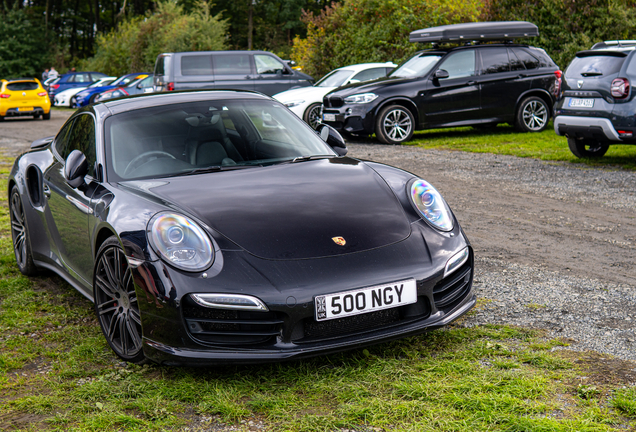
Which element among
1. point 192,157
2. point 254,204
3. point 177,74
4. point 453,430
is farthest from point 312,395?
point 177,74

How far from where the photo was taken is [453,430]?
2.72 metres

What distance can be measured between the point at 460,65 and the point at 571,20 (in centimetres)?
443

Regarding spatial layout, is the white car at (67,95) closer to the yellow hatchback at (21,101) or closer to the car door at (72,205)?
the yellow hatchback at (21,101)

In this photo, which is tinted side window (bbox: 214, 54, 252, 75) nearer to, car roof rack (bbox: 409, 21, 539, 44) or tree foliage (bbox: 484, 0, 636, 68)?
car roof rack (bbox: 409, 21, 539, 44)

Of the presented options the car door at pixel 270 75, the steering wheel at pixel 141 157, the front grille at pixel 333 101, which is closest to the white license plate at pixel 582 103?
the front grille at pixel 333 101

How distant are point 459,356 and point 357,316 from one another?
662 millimetres

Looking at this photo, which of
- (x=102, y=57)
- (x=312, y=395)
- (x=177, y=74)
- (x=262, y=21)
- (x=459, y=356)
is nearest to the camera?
(x=312, y=395)

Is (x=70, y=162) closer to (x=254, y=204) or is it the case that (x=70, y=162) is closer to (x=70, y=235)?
(x=70, y=235)

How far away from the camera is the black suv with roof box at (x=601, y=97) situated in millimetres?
9078

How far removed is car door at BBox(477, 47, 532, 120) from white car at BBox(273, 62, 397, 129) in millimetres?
2608

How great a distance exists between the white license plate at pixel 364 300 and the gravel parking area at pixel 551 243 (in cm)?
94

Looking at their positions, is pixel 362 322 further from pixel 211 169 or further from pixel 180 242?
pixel 211 169

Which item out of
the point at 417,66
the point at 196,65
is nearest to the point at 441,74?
the point at 417,66

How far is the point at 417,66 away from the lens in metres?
14.1
